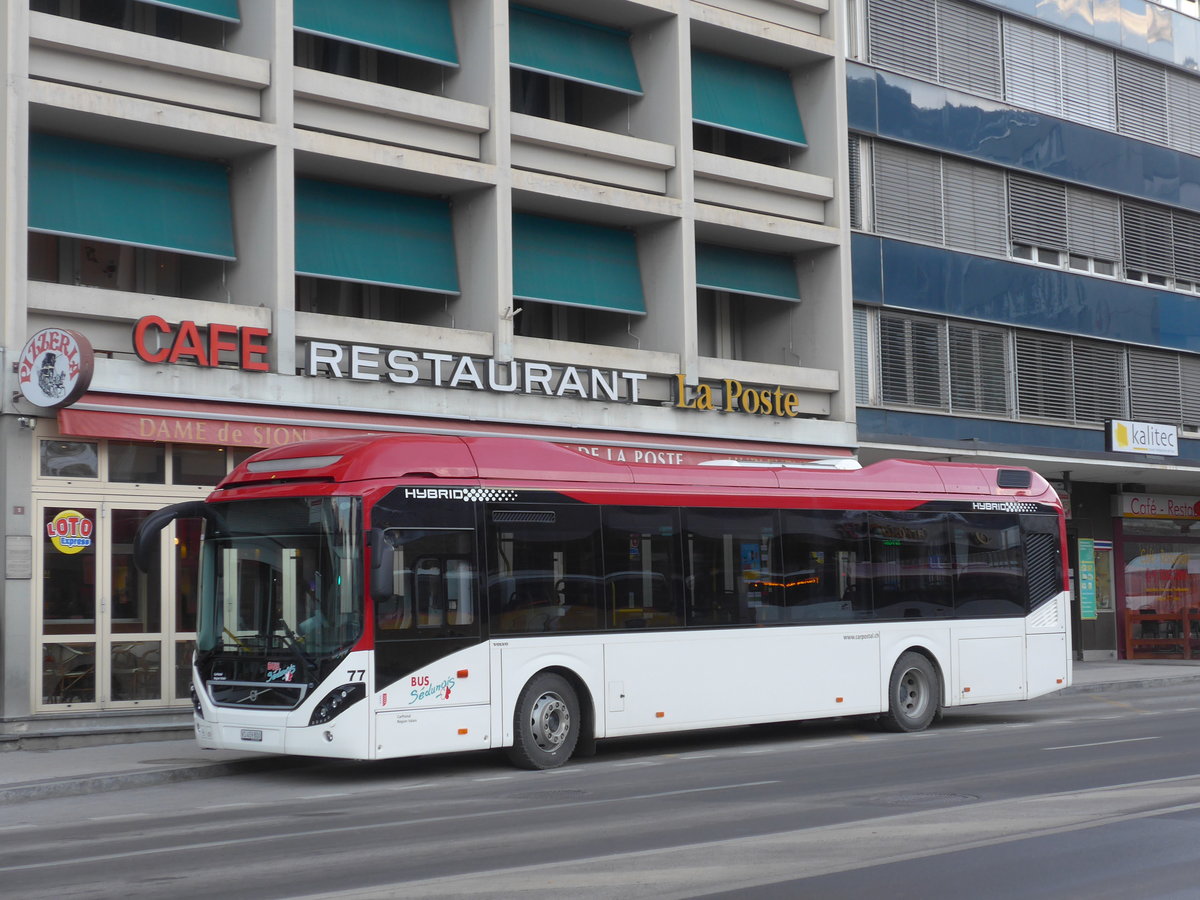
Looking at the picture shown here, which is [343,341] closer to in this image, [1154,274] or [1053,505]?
[1053,505]

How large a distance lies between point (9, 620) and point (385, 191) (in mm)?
8706

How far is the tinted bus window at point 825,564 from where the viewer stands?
58.0ft

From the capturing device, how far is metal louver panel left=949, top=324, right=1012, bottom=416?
30.2 m

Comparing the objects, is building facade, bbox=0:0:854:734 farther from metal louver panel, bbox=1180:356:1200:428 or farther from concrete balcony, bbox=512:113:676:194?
metal louver panel, bbox=1180:356:1200:428

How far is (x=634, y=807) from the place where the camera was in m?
11.9

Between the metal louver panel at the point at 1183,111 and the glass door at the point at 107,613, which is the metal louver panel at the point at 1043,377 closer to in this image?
the metal louver panel at the point at 1183,111

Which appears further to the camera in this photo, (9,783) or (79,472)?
(79,472)

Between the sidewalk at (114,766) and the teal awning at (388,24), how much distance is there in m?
10.2

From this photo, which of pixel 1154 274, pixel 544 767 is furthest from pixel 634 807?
pixel 1154 274

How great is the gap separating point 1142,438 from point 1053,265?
14.3 ft

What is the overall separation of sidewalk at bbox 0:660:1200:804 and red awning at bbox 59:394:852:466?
3.86 m

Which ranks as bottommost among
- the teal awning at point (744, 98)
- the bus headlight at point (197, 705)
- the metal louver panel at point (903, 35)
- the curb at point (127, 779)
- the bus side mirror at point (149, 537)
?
the curb at point (127, 779)

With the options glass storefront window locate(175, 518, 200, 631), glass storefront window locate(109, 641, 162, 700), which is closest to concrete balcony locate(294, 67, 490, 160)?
glass storefront window locate(175, 518, 200, 631)

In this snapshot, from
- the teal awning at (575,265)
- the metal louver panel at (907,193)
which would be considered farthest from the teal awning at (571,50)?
the metal louver panel at (907,193)
